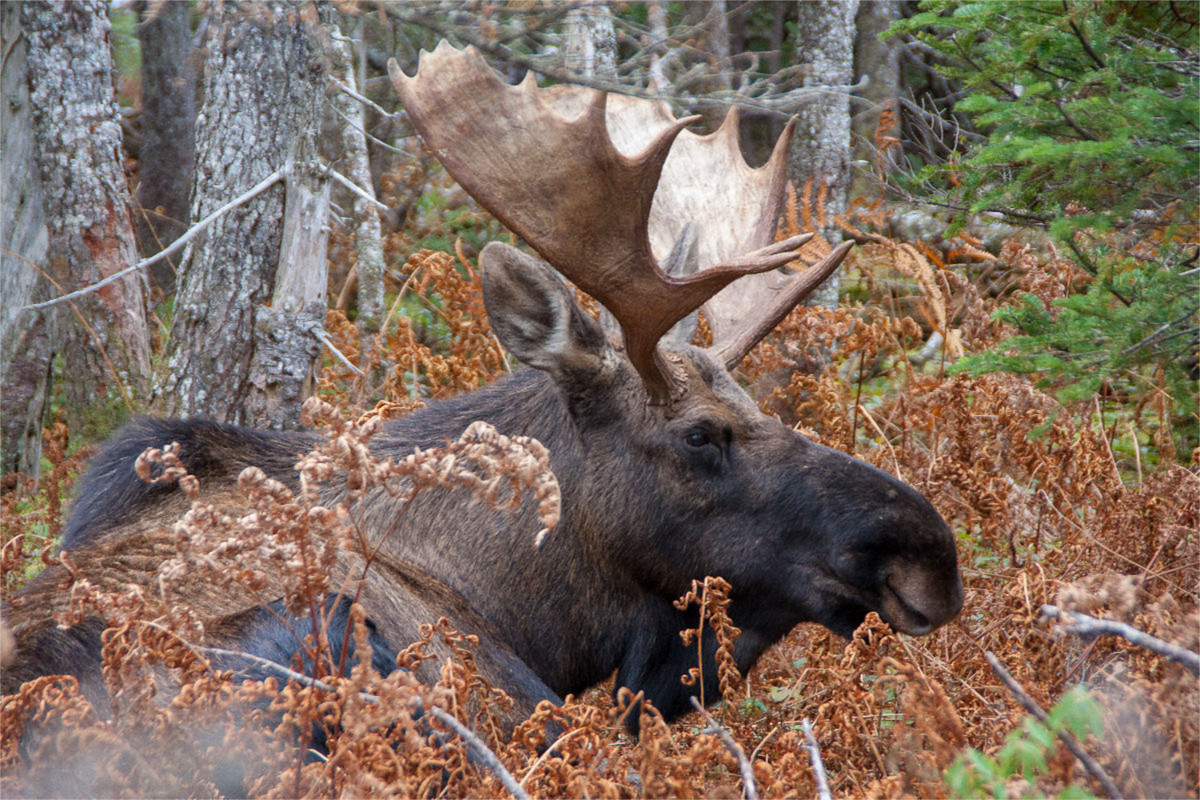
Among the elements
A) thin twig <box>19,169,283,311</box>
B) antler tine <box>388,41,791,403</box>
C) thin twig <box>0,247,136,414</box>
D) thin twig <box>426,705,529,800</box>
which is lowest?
thin twig <box>0,247,136,414</box>

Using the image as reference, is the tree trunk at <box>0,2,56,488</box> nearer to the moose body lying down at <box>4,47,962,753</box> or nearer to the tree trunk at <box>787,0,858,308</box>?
the moose body lying down at <box>4,47,962,753</box>

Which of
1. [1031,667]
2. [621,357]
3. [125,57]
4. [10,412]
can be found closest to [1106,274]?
[1031,667]

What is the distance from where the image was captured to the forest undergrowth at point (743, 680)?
2508mm

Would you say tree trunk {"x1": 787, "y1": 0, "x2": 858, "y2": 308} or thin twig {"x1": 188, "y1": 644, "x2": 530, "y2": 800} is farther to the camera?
tree trunk {"x1": 787, "y1": 0, "x2": 858, "y2": 308}

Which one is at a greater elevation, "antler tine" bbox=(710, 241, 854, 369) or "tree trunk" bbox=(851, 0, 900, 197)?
"tree trunk" bbox=(851, 0, 900, 197)

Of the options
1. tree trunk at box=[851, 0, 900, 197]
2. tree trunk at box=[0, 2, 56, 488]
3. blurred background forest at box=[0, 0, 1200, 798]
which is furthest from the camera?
tree trunk at box=[851, 0, 900, 197]

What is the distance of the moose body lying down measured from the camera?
3752mm

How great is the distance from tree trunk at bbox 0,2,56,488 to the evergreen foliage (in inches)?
218

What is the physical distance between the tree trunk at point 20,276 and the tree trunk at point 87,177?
0.69ft

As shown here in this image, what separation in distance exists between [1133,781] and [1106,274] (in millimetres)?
2618

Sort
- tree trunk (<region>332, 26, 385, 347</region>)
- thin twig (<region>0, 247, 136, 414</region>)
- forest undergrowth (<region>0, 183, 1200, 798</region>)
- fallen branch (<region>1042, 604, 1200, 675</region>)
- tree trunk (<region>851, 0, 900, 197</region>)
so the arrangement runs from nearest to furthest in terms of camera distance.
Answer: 1. fallen branch (<region>1042, 604, 1200, 675</region>)
2. forest undergrowth (<region>0, 183, 1200, 798</region>)
3. thin twig (<region>0, 247, 136, 414</region>)
4. tree trunk (<region>332, 26, 385, 347</region>)
5. tree trunk (<region>851, 0, 900, 197</region>)

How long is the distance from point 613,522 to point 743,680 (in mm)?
718

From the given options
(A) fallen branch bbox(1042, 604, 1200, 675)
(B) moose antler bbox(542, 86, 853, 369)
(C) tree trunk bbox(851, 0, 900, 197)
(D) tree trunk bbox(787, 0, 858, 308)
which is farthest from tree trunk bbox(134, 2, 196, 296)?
(A) fallen branch bbox(1042, 604, 1200, 675)

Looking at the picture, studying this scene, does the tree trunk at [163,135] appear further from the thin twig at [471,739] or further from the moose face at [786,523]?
the thin twig at [471,739]
